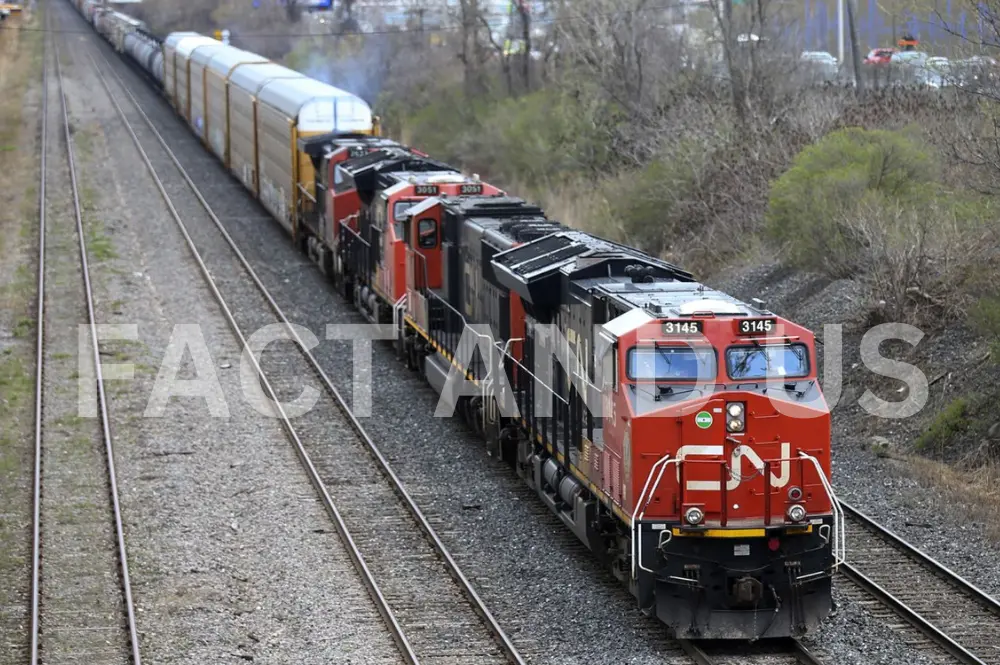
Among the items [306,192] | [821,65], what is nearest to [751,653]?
[306,192]

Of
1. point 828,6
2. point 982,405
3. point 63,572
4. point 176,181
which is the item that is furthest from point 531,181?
point 63,572

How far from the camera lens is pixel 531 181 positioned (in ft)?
138

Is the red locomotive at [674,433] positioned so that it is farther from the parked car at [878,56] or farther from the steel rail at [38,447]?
the parked car at [878,56]

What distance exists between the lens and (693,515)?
40.8 feet

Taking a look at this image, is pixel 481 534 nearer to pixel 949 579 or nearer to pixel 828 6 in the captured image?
pixel 949 579

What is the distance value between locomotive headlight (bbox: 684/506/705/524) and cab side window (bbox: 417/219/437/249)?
10.6 m

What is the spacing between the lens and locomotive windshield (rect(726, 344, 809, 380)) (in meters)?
12.7

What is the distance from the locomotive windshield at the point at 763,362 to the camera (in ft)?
41.6

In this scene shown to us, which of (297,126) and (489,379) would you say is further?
(297,126)

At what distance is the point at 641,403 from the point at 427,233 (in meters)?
10.2

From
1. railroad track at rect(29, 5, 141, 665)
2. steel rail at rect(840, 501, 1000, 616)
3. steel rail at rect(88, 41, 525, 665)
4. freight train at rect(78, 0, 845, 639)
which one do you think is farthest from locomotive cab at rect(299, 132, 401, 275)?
steel rail at rect(840, 501, 1000, 616)

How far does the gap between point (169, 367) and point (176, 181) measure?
787 inches

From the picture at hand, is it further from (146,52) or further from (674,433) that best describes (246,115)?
(146,52)

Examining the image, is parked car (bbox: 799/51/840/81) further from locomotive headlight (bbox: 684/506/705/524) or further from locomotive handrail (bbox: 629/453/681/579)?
locomotive headlight (bbox: 684/506/705/524)
